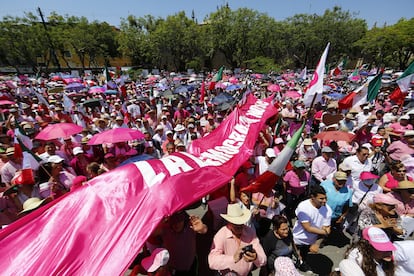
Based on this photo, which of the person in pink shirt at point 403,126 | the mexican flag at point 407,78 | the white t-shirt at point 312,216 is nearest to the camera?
the white t-shirt at point 312,216

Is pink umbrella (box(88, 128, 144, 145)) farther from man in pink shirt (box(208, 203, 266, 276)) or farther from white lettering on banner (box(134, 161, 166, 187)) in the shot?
man in pink shirt (box(208, 203, 266, 276))

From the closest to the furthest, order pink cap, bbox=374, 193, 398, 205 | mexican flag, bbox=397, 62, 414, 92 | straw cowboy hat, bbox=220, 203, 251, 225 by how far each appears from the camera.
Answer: straw cowboy hat, bbox=220, 203, 251, 225, pink cap, bbox=374, 193, 398, 205, mexican flag, bbox=397, 62, 414, 92

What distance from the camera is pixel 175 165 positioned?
321cm

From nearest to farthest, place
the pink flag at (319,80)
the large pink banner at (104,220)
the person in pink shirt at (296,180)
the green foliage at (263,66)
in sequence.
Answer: the large pink banner at (104,220) → the person in pink shirt at (296,180) → the pink flag at (319,80) → the green foliage at (263,66)

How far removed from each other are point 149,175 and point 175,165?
1.41 ft

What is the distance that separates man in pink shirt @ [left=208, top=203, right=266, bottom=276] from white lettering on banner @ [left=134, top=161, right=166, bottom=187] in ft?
3.06

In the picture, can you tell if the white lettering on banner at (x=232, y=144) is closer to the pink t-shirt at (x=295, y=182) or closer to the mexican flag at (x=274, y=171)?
the mexican flag at (x=274, y=171)

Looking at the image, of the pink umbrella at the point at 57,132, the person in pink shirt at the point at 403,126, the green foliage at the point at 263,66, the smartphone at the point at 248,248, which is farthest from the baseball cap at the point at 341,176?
→ the green foliage at the point at 263,66

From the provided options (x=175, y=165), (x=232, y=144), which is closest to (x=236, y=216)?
(x=175, y=165)

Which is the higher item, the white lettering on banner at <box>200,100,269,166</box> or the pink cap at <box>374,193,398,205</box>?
the white lettering on banner at <box>200,100,269,166</box>

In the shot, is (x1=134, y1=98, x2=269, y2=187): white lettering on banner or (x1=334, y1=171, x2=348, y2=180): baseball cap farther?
(x1=334, y1=171, x2=348, y2=180): baseball cap

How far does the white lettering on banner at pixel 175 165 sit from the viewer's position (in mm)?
3045

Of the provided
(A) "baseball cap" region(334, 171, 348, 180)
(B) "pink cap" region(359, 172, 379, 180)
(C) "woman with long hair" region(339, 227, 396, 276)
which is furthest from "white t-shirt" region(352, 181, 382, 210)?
(C) "woman with long hair" region(339, 227, 396, 276)

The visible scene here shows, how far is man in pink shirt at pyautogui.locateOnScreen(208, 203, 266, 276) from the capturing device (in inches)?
105
